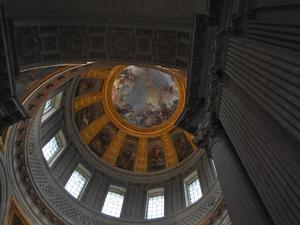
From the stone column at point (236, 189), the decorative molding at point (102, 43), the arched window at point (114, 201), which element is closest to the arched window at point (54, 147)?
the arched window at point (114, 201)

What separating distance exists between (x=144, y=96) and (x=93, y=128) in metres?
6.23

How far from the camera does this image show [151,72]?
25453 mm

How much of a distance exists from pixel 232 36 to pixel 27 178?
11009mm

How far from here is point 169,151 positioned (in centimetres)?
2214

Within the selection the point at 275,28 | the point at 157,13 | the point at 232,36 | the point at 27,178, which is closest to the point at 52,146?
the point at 27,178

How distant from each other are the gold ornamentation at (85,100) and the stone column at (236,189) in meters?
14.6

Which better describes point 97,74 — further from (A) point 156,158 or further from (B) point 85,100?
(A) point 156,158

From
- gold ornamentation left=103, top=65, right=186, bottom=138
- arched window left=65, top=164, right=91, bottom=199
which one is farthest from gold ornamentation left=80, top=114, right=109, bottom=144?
arched window left=65, top=164, right=91, bottom=199

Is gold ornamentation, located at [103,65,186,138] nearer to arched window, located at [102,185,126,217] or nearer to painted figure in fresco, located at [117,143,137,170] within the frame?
painted figure in fresco, located at [117,143,137,170]

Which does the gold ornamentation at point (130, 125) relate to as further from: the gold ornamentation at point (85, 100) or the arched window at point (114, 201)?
the arched window at point (114, 201)

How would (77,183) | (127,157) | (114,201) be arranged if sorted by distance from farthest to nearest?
(127,157)
(114,201)
(77,183)

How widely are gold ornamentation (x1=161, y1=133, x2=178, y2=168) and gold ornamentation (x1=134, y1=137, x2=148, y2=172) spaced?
60.1 inches

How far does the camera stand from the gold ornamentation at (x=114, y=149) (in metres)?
21.2

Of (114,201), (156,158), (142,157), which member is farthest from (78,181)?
(156,158)
